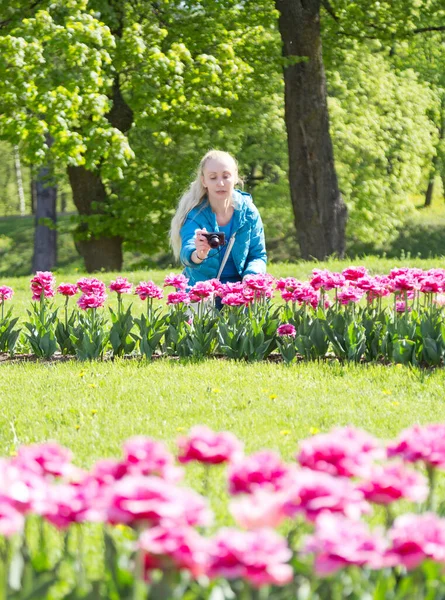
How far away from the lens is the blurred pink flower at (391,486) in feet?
5.77

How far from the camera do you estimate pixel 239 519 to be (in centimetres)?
153

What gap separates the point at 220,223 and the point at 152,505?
5.71 metres

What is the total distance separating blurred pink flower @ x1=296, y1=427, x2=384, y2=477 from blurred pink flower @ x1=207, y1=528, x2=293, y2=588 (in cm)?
34

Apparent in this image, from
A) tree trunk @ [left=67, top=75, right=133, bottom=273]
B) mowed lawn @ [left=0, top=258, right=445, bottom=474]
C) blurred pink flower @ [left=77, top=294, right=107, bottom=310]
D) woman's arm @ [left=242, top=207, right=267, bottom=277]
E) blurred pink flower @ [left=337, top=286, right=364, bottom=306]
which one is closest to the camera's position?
mowed lawn @ [left=0, top=258, right=445, bottom=474]

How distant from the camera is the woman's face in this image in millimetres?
6828

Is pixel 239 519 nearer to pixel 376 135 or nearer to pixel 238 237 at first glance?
pixel 238 237

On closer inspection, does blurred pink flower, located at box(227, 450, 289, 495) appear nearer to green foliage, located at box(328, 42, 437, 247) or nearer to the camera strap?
the camera strap

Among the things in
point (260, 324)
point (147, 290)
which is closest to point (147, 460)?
point (147, 290)

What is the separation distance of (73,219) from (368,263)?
8127mm

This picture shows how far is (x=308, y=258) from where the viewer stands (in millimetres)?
14109

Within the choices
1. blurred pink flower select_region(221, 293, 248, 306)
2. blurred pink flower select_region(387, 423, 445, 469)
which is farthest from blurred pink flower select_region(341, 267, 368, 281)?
blurred pink flower select_region(387, 423, 445, 469)

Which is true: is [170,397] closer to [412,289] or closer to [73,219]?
[412,289]

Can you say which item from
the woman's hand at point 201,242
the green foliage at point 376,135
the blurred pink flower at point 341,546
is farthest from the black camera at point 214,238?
the green foliage at point 376,135

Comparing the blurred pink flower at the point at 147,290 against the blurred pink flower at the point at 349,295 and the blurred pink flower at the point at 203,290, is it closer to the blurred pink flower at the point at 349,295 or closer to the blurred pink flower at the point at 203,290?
the blurred pink flower at the point at 203,290
